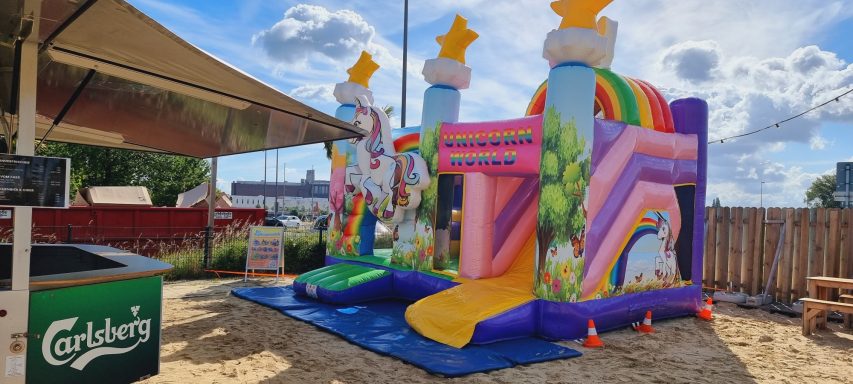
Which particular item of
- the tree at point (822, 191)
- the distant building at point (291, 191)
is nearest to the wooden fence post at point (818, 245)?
the tree at point (822, 191)

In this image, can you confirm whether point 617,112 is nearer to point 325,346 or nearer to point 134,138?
point 325,346

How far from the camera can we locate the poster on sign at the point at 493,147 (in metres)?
6.59

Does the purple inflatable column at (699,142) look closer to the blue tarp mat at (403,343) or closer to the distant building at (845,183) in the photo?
the blue tarp mat at (403,343)

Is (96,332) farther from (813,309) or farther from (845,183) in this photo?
(845,183)

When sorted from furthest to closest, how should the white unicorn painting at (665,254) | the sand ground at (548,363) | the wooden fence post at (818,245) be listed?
the wooden fence post at (818,245), the white unicorn painting at (665,254), the sand ground at (548,363)

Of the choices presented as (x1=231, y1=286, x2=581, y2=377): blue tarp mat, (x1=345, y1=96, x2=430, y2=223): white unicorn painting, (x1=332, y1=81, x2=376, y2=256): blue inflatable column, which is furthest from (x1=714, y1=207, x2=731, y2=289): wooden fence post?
(x1=332, y1=81, x2=376, y2=256): blue inflatable column

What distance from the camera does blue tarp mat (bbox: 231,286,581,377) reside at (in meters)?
5.15

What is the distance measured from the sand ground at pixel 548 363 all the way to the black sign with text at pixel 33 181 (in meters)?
2.15

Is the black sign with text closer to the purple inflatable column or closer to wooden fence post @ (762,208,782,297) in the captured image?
the purple inflatable column

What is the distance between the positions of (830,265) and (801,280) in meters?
0.44

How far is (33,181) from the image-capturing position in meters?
2.76

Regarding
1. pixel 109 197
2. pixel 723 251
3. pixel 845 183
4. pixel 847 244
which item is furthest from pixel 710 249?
pixel 109 197

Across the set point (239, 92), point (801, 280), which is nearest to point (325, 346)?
point (239, 92)

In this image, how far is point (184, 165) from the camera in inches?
947
